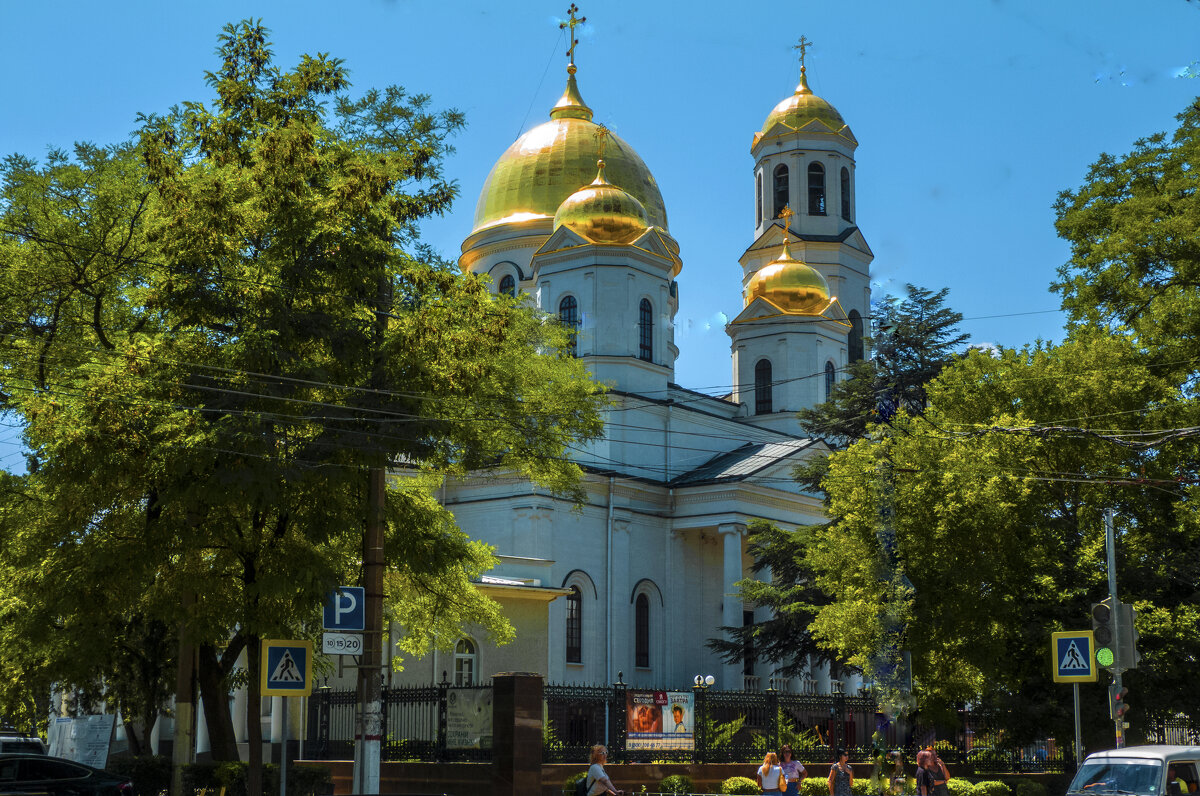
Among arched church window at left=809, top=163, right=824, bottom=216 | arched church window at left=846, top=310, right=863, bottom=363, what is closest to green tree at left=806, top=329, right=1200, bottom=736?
arched church window at left=846, top=310, right=863, bottom=363

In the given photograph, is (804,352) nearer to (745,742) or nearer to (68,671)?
(745,742)

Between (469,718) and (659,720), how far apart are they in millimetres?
4314

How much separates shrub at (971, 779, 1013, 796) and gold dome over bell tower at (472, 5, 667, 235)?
32.2 m

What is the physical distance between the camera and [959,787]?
25438 millimetres

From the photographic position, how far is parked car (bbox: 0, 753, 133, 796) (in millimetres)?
20547

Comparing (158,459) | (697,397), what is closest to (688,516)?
(697,397)

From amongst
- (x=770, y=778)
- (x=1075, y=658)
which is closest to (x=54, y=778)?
(x=770, y=778)

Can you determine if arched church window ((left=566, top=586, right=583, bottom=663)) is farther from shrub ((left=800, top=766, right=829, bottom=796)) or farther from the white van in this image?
the white van

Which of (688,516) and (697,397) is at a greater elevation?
(697,397)

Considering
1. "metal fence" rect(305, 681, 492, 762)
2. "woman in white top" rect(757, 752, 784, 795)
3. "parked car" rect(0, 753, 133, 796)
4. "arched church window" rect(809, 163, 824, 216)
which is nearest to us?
"parked car" rect(0, 753, 133, 796)

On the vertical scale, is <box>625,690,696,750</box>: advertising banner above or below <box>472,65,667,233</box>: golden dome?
below

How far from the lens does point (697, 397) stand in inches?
2090

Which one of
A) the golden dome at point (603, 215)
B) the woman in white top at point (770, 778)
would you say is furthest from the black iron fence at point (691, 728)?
the golden dome at point (603, 215)

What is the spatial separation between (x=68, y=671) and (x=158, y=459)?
5.85m
